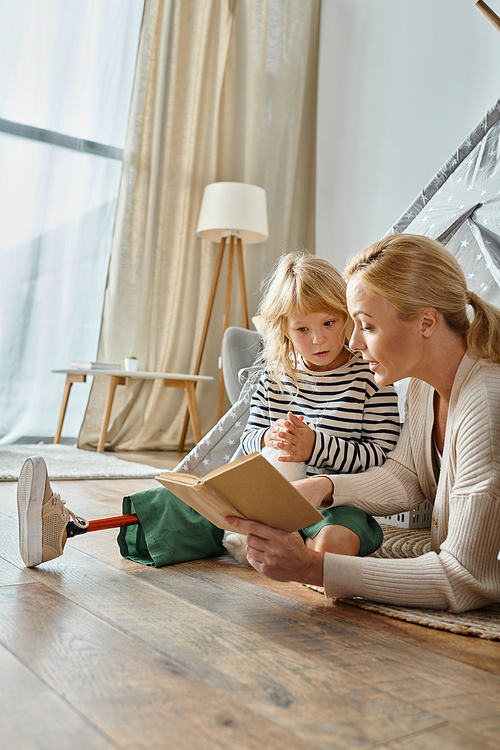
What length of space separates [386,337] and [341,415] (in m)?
0.27

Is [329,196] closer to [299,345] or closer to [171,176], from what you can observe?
[171,176]

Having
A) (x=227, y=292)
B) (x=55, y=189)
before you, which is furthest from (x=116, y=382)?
(x=55, y=189)

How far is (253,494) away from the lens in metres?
0.80

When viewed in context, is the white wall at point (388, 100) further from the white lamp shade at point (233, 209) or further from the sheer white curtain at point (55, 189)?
the sheer white curtain at point (55, 189)

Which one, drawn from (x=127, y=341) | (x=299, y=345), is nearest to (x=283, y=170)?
(x=127, y=341)

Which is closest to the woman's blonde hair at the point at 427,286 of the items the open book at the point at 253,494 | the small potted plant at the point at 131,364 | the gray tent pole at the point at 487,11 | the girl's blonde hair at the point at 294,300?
the girl's blonde hair at the point at 294,300

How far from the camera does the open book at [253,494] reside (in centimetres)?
77

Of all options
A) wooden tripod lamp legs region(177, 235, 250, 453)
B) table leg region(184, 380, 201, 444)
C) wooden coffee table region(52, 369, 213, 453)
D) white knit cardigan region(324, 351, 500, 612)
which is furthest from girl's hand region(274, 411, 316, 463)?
wooden tripod lamp legs region(177, 235, 250, 453)

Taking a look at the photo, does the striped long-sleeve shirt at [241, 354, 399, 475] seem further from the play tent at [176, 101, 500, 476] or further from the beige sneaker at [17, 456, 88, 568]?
the beige sneaker at [17, 456, 88, 568]

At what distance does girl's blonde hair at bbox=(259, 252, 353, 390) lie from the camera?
47.3 inches

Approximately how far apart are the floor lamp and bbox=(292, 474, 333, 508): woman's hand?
2014 millimetres

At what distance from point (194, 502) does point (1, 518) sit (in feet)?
2.26

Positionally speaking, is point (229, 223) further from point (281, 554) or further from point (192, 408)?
point (281, 554)

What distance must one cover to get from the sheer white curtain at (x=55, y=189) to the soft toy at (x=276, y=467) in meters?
2.11
